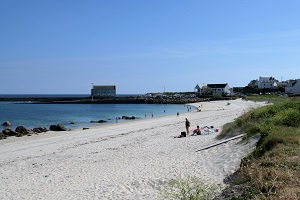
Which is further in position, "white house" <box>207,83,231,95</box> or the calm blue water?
"white house" <box>207,83,231,95</box>

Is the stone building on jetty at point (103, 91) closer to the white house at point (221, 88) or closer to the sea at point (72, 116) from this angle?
the white house at point (221, 88)

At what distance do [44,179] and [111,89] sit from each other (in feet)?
429

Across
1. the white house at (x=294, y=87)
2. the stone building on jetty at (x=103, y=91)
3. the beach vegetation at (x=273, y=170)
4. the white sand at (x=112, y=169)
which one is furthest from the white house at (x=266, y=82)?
the beach vegetation at (x=273, y=170)

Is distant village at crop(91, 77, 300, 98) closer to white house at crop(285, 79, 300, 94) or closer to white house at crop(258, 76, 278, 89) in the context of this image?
white house at crop(258, 76, 278, 89)

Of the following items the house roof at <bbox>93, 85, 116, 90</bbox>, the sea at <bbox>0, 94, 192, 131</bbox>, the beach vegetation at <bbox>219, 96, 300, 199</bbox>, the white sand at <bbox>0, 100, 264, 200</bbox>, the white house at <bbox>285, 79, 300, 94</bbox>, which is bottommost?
the sea at <bbox>0, 94, 192, 131</bbox>

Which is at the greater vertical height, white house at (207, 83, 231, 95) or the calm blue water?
white house at (207, 83, 231, 95)

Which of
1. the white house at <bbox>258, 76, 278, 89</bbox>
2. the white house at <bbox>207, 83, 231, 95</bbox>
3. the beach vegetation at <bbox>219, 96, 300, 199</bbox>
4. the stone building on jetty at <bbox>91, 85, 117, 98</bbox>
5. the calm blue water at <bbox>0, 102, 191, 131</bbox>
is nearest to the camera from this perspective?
the beach vegetation at <bbox>219, 96, 300, 199</bbox>

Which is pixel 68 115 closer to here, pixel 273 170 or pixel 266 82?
pixel 273 170

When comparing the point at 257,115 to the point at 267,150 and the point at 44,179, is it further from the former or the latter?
the point at 44,179

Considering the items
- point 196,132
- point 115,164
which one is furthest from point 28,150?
point 196,132

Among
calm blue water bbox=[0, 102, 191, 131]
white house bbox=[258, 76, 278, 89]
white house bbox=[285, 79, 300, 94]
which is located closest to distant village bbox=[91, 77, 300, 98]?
white house bbox=[258, 76, 278, 89]

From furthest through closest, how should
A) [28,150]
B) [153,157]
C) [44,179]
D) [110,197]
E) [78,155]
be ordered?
[28,150] < [78,155] < [153,157] < [44,179] < [110,197]

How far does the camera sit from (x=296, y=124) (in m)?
14.1

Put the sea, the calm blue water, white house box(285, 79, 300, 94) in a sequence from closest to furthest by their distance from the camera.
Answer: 1. the sea
2. the calm blue water
3. white house box(285, 79, 300, 94)
